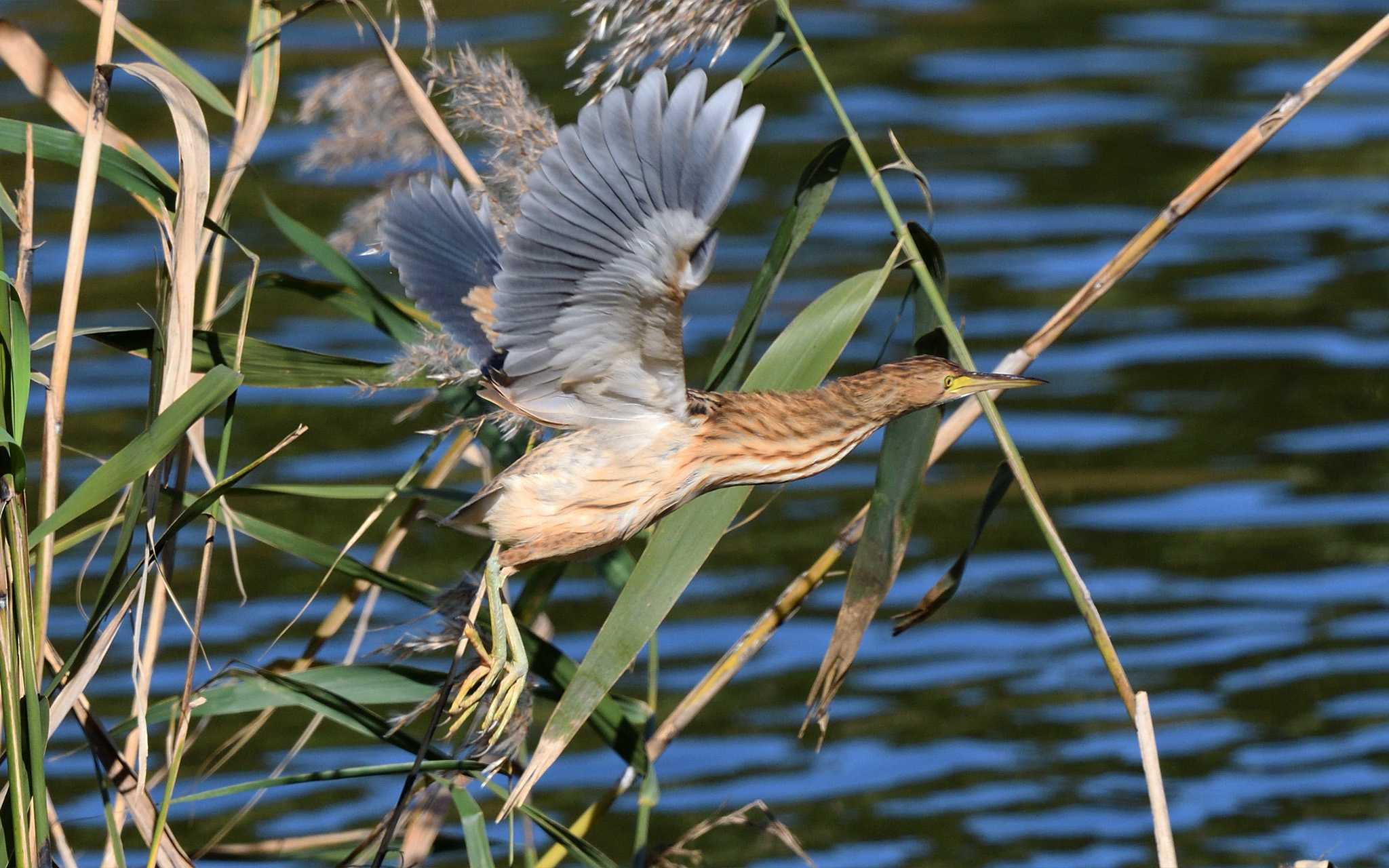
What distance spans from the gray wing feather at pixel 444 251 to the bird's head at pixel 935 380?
2.45ft

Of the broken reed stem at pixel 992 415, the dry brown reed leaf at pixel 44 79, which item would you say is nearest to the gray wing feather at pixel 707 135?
the broken reed stem at pixel 992 415

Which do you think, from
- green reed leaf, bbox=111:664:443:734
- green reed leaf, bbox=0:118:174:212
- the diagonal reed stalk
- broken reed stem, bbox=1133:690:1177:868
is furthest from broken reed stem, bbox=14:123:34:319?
broken reed stem, bbox=1133:690:1177:868

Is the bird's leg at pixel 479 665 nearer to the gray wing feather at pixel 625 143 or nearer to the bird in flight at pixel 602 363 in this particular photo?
the bird in flight at pixel 602 363

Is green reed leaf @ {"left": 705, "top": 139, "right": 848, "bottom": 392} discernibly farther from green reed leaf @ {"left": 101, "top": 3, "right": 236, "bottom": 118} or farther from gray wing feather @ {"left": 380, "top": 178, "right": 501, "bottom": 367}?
green reed leaf @ {"left": 101, "top": 3, "right": 236, "bottom": 118}

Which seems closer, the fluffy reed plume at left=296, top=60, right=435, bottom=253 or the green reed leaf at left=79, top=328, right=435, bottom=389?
the green reed leaf at left=79, top=328, right=435, bottom=389

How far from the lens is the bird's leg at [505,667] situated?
3.14 meters

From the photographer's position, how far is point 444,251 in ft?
11.2

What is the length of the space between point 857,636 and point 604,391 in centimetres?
62

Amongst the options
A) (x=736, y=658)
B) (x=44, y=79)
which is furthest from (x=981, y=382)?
(x=44, y=79)

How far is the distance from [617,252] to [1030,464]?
4.35 meters

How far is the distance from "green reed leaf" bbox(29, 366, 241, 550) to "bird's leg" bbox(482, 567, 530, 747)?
2.19 feet

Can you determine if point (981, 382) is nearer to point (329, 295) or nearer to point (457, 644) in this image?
point (457, 644)

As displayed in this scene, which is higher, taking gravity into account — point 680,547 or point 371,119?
point 371,119

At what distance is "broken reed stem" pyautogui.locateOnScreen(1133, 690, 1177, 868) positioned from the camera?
9.33 feet
